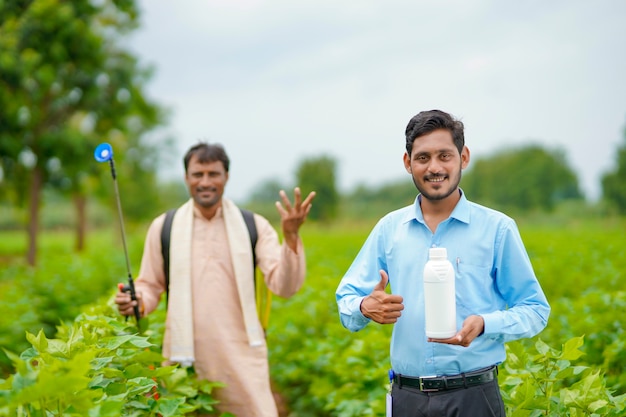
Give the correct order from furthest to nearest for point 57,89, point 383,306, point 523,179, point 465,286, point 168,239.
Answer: point 523,179
point 57,89
point 168,239
point 465,286
point 383,306

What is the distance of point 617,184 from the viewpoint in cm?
5656

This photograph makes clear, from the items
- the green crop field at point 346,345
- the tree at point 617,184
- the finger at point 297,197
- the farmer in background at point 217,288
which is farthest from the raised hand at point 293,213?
the tree at point 617,184

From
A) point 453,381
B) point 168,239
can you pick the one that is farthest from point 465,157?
point 168,239

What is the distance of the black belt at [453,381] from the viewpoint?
8.39 feet

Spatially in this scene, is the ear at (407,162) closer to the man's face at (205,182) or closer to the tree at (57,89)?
the man's face at (205,182)

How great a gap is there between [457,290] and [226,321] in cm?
214

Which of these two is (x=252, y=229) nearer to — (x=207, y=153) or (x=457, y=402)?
(x=207, y=153)

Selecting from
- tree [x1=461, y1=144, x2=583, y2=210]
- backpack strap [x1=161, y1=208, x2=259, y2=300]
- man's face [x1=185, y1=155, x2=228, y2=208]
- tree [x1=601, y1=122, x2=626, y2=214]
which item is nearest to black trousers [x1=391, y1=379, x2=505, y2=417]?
backpack strap [x1=161, y1=208, x2=259, y2=300]

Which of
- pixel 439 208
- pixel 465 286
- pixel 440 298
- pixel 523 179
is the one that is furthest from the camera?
pixel 523 179

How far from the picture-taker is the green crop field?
9.55 ft

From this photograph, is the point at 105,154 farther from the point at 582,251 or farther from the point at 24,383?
the point at 582,251

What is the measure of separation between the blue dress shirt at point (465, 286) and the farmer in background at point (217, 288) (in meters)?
1.60

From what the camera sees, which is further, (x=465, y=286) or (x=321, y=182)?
(x=321, y=182)

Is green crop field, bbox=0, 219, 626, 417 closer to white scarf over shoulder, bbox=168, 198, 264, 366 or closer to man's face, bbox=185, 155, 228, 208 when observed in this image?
white scarf over shoulder, bbox=168, 198, 264, 366
